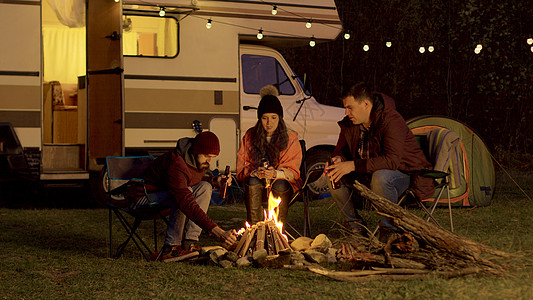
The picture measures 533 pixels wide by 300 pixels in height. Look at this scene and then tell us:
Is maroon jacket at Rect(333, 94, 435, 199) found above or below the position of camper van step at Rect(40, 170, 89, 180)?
above

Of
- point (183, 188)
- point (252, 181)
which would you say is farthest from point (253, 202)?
point (183, 188)

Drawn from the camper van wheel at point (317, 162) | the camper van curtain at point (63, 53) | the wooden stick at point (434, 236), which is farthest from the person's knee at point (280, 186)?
the camper van curtain at point (63, 53)

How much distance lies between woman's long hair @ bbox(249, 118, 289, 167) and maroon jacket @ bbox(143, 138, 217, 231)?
53 centimetres

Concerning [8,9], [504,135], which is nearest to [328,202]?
[8,9]

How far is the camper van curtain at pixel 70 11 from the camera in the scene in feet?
24.5

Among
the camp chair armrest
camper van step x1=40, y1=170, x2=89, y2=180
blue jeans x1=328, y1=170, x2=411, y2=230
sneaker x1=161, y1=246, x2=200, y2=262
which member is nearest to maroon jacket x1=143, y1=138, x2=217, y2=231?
sneaker x1=161, y1=246, x2=200, y2=262

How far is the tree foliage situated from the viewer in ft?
39.3

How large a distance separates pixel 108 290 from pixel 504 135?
11.4 meters

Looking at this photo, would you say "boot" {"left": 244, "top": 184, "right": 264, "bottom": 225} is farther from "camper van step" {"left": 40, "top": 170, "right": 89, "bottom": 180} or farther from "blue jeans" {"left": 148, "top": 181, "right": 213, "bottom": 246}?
"camper van step" {"left": 40, "top": 170, "right": 89, "bottom": 180}

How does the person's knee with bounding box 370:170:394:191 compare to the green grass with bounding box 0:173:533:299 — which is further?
the person's knee with bounding box 370:170:394:191

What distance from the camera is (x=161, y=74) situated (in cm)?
723

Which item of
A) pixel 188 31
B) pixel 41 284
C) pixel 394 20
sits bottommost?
pixel 41 284

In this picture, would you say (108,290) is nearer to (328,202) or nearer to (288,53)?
(328,202)

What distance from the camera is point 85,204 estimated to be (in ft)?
26.2
